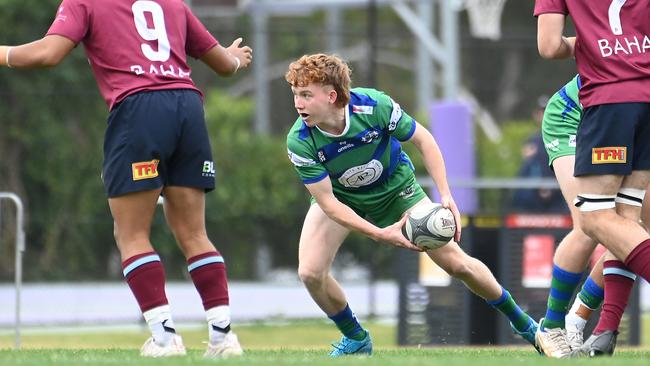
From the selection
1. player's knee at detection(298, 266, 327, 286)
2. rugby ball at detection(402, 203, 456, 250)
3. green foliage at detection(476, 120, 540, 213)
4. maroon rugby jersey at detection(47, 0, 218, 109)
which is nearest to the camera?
maroon rugby jersey at detection(47, 0, 218, 109)

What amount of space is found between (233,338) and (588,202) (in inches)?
74.0

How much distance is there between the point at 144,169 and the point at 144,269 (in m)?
0.50

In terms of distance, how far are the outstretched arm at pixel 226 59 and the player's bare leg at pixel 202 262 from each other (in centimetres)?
85

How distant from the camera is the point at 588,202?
21.9 feet

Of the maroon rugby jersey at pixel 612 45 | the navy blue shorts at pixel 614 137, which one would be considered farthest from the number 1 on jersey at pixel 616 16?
the navy blue shorts at pixel 614 137

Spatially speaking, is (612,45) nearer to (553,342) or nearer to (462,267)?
(462,267)

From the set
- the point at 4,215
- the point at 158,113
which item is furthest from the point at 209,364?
the point at 4,215

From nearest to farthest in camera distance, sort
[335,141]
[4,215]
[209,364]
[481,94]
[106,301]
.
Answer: [209,364] < [335,141] < [4,215] < [106,301] < [481,94]

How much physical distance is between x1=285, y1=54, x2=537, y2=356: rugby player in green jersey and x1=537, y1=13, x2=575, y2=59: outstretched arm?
0.95 meters

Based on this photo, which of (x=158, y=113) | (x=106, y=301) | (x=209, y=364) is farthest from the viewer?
(x=106, y=301)

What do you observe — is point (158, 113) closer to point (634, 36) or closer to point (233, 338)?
point (233, 338)

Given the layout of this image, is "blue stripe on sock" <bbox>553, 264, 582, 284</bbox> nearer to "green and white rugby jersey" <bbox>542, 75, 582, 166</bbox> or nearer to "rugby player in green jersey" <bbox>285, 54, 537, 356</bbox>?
"rugby player in green jersey" <bbox>285, 54, 537, 356</bbox>

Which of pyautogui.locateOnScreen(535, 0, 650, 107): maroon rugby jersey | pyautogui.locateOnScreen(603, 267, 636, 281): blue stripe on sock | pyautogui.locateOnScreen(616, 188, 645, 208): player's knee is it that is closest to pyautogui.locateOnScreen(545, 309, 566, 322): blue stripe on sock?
pyautogui.locateOnScreen(603, 267, 636, 281): blue stripe on sock

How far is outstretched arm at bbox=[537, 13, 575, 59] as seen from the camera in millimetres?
6633
